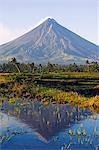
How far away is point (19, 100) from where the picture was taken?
20000mm

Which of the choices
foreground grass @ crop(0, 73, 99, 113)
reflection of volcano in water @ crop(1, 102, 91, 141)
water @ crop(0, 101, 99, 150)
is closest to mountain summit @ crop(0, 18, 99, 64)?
foreground grass @ crop(0, 73, 99, 113)

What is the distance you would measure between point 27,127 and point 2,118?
1.56 meters

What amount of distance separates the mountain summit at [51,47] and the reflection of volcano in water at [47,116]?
8931 cm

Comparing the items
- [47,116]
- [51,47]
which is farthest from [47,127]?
[51,47]

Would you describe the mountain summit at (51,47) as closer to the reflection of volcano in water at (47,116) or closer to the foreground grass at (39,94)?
the foreground grass at (39,94)

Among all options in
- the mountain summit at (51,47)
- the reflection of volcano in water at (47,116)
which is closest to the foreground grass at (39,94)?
the reflection of volcano in water at (47,116)

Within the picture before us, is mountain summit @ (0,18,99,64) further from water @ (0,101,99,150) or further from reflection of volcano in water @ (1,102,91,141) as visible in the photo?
water @ (0,101,99,150)

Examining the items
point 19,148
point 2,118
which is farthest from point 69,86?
point 19,148

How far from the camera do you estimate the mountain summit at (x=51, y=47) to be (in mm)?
110562

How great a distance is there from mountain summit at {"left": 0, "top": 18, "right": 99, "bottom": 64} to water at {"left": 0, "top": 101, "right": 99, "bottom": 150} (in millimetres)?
90062

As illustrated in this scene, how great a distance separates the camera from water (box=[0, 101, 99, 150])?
11859mm

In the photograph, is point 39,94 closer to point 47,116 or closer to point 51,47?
point 47,116

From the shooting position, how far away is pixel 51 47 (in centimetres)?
11600

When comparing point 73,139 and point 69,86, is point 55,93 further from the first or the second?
point 73,139
